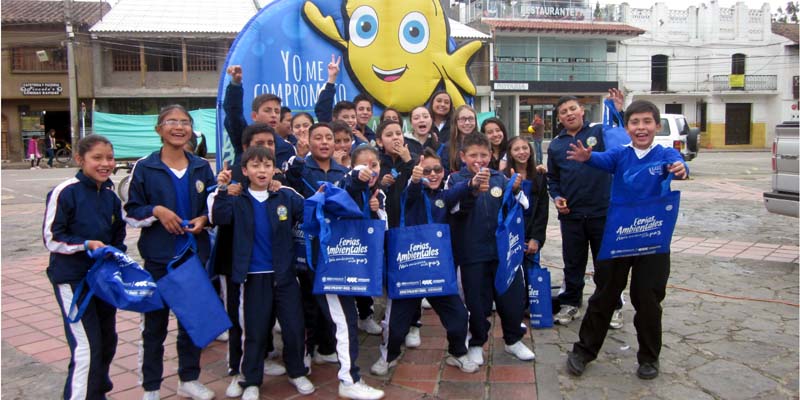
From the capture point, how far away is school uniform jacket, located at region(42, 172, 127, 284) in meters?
3.10

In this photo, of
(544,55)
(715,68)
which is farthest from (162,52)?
(715,68)

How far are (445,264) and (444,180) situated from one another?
2.39 ft

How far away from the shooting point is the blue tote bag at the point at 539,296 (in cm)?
449

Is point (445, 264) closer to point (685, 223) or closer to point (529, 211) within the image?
point (529, 211)

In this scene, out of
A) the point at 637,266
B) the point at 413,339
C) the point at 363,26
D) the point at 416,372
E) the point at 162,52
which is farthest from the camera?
the point at 162,52

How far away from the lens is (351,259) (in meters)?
3.47

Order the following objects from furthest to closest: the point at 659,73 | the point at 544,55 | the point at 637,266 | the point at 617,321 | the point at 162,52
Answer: the point at 659,73, the point at 544,55, the point at 162,52, the point at 617,321, the point at 637,266

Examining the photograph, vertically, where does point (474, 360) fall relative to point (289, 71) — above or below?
below

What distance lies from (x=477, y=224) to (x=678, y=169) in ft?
4.05

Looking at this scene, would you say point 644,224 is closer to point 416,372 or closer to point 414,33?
point 416,372

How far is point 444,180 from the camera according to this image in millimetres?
4109

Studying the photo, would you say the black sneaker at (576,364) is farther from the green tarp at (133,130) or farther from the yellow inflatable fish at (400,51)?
the green tarp at (133,130)

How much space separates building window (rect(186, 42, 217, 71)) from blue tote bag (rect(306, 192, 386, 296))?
25.2 metres

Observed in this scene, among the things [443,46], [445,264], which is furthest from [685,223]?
[445,264]
